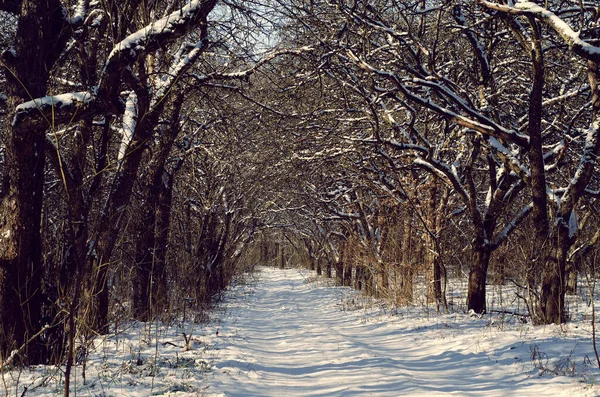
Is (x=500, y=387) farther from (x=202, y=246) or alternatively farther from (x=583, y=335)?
(x=202, y=246)

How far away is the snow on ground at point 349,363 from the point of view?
4.29m

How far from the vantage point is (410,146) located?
835cm

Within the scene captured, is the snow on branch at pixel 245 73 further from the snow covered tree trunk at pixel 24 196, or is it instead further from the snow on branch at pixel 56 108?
the snow on branch at pixel 56 108

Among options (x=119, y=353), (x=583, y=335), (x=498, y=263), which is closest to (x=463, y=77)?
(x=498, y=263)

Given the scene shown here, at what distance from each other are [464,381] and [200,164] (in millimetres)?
10105

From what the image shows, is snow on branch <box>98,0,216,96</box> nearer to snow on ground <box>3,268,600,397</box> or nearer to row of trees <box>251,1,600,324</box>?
row of trees <box>251,1,600,324</box>

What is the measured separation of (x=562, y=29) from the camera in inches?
204

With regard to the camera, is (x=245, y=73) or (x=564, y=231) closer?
(x=564, y=231)

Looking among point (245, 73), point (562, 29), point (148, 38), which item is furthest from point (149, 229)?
point (562, 29)

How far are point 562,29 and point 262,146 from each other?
10408mm

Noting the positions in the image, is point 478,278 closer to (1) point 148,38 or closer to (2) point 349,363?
(2) point 349,363

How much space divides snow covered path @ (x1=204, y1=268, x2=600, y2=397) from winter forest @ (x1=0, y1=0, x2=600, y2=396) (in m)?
0.31

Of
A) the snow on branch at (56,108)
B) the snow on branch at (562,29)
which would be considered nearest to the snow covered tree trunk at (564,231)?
the snow on branch at (562,29)

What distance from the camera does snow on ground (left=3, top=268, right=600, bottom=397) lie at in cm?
429
